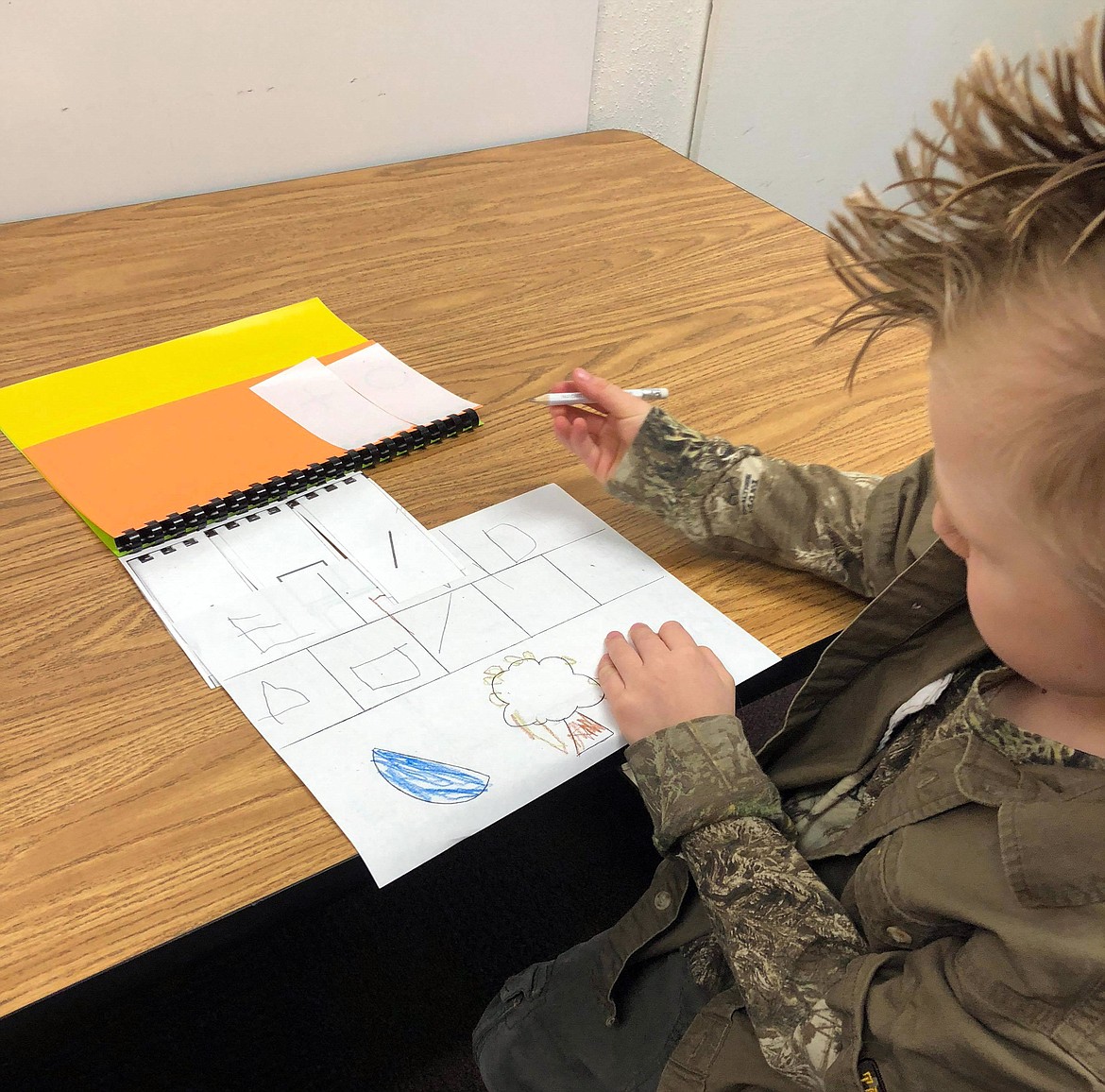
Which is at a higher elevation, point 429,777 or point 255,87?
point 255,87

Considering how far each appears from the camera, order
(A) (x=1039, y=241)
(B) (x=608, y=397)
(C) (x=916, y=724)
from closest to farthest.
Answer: (A) (x=1039, y=241) < (C) (x=916, y=724) < (B) (x=608, y=397)

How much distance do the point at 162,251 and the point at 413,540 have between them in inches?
19.0

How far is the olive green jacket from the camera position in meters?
0.49

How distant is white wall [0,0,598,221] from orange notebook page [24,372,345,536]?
0.40 meters

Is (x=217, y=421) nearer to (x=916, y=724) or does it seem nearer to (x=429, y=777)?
(x=429, y=777)

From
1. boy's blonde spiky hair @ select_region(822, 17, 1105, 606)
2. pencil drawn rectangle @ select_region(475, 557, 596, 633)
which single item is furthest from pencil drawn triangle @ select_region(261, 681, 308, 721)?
boy's blonde spiky hair @ select_region(822, 17, 1105, 606)

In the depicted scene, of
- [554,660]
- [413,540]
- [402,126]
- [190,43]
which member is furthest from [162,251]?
[554,660]

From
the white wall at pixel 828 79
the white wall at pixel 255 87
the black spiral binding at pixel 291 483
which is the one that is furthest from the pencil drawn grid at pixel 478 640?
the white wall at pixel 828 79

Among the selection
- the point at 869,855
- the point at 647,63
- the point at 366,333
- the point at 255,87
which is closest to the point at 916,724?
the point at 869,855

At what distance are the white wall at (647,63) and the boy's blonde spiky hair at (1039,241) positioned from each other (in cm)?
96

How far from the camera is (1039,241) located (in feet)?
1.47

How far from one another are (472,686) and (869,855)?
0.77 ft

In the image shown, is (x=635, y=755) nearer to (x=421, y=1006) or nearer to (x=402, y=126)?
(x=421, y=1006)

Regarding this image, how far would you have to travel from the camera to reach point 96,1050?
1076 mm
